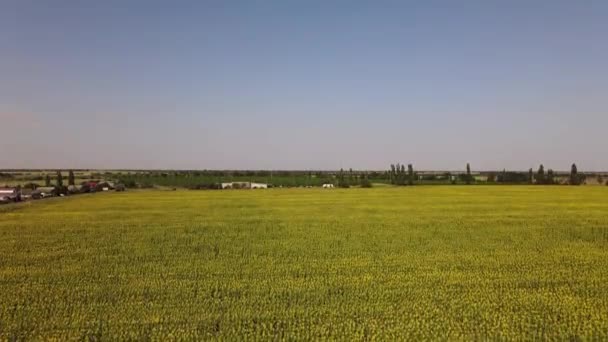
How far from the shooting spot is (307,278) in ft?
68.4

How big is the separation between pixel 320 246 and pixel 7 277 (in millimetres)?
13664

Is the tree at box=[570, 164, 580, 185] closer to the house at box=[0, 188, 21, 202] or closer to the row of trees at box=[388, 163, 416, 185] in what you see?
the row of trees at box=[388, 163, 416, 185]

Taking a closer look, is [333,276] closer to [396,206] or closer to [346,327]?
[346,327]

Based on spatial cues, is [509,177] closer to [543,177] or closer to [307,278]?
[543,177]

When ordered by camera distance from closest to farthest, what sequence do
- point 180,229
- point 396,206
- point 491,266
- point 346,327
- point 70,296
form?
point 346,327, point 70,296, point 491,266, point 180,229, point 396,206

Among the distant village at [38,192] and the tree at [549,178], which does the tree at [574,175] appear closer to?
the tree at [549,178]

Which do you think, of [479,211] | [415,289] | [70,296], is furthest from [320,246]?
[479,211]

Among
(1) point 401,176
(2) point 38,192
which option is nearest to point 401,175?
(1) point 401,176

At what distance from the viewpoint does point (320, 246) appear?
2653cm

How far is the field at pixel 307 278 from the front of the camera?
1692 cm

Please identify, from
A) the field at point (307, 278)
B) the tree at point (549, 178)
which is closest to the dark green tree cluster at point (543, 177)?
the tree at point (549, 178)

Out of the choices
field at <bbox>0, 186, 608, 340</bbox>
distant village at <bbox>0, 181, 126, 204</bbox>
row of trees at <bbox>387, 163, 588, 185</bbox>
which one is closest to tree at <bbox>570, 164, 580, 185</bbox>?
row of trees at <bbox>387, 163, 588, 185</bbox>

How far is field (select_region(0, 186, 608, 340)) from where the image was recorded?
16.9 m

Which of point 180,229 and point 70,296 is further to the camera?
point 180,229
